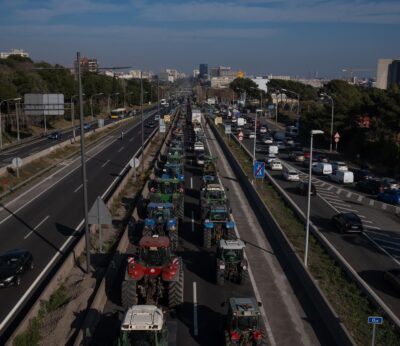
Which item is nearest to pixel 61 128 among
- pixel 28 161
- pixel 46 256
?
pixel 28 161

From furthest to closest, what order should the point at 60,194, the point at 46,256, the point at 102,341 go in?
the point at 60,194 < the point at 46,256 < the point at 102,341

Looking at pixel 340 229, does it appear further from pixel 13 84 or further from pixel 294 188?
pixel 13 84

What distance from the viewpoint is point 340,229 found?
94.0 feet

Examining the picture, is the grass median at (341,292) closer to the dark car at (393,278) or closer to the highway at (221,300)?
the highway at (221,300)

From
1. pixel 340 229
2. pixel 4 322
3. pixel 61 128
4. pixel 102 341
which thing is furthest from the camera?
pixel 61 128

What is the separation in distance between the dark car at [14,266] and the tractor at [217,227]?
8150mm

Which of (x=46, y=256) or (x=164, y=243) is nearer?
(x=164, y=243)

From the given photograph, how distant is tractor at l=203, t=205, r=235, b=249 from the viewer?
23.6m

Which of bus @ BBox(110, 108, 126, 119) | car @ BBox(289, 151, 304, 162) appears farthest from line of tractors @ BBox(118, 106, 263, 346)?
bus @ BBox(110, 108, 126, 119)

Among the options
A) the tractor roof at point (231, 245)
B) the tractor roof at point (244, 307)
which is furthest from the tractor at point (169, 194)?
the tractor roof at point (244, 307)

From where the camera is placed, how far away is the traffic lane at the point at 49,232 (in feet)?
63.7

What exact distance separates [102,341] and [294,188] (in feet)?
98.4

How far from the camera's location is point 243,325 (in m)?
13.9

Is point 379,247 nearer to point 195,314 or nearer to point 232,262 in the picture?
point 232,262
